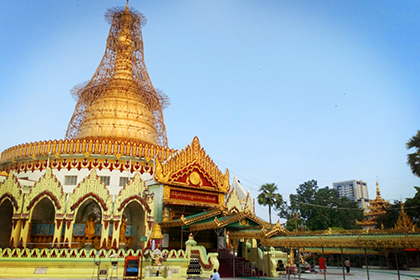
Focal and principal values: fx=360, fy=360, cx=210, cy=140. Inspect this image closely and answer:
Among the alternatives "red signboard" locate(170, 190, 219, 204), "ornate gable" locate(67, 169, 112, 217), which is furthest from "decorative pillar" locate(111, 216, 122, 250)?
"red signboard" locate(170, 190, 219, 204)

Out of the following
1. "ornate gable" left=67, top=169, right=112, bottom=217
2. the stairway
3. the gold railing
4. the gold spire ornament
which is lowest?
the stairway

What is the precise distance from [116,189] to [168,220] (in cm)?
595

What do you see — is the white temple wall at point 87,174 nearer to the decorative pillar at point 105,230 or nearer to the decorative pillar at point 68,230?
the decorative pillar at point 105,230

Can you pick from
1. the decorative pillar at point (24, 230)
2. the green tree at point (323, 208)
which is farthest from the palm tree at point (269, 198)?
the decorative pillar at point (24, 230)

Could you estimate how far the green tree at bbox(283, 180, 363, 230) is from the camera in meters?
64.6

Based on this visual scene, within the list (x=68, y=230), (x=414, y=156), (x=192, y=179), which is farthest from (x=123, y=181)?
(x=414, y=156)

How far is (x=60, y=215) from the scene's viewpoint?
91.7 feet

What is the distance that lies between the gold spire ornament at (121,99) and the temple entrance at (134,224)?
8.16 metres

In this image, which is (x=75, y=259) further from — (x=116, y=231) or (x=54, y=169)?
(x=54, y=169)

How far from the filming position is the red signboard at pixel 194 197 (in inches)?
1224

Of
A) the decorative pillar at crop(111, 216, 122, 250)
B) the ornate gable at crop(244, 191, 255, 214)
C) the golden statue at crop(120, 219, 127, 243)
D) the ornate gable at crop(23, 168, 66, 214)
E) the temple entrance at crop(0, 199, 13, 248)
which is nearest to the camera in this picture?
the decorative pillar at crop(111, 216, 122, 250)

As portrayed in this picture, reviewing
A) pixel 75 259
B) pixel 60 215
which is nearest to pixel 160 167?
pixel 60 215

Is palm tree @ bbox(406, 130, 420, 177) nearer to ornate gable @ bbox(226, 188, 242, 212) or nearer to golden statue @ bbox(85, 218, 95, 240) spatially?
ornate gable @ bbox(226, 188, 242, 212)

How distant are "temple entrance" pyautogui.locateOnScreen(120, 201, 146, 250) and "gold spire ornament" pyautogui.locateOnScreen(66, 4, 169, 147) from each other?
26.8ft
